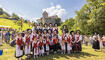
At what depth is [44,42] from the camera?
28.1ft

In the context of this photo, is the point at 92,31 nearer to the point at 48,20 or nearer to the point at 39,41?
the point at 39,41

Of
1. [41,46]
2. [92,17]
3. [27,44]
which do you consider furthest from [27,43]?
[92,17]

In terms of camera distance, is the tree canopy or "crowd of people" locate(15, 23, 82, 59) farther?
the tree canopy

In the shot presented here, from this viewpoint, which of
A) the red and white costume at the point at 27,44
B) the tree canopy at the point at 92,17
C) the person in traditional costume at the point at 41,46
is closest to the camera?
the red and white costume at the point at 27,44

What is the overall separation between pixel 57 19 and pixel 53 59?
272 feet

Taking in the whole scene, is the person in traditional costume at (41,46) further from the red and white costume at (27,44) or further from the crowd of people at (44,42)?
the red and white costume at (27,44)

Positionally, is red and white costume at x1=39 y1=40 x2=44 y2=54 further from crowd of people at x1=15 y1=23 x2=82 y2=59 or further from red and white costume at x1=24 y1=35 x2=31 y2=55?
red and white costume at x1=24 y1=35 x2=31 y2=55

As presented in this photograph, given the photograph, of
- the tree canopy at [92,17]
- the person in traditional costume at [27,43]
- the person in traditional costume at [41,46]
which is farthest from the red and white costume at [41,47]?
the tree canopy at [92,17]

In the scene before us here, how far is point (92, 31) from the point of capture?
88.4 feet

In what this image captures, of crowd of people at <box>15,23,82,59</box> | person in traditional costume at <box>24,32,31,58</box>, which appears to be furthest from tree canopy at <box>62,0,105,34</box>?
person in traditional costume at <box>24,32,31,58</box>

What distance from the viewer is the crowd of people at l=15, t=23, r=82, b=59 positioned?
7.46 m

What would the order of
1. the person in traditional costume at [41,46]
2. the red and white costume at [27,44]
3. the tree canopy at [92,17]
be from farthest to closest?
the tree canopy at [92,17] < the person in traditional costume at [41,46] < the red and white costume at [27,44]

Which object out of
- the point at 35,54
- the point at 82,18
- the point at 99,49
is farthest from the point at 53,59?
the point at 82,18

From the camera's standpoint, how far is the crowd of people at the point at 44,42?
746 cm
